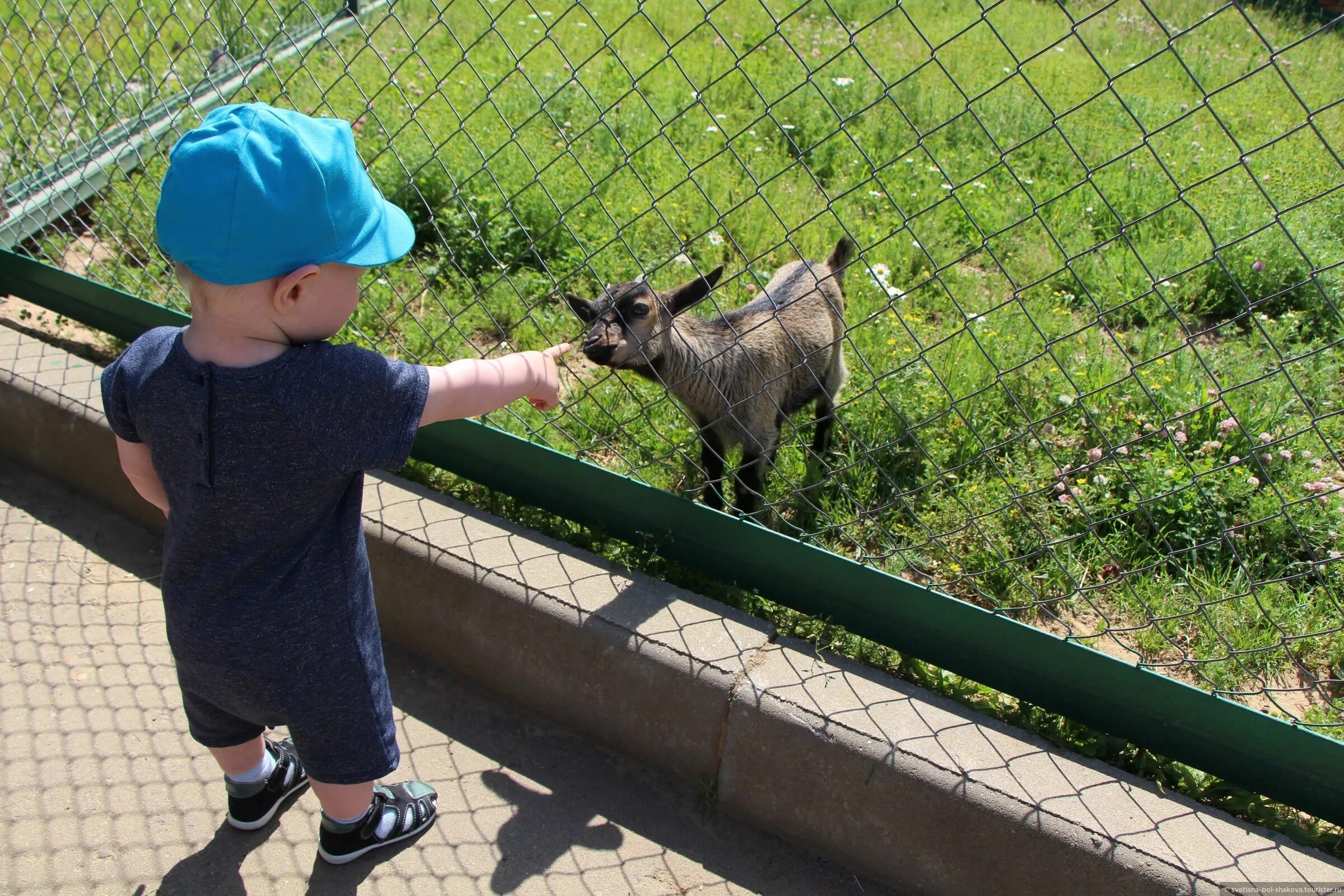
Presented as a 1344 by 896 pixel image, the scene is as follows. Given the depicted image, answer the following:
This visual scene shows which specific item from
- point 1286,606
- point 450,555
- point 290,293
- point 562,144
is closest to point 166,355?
point 290,293

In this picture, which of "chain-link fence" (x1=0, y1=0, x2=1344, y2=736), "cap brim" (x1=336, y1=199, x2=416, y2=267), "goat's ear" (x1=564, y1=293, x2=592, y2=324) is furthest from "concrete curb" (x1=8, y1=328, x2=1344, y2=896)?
"cap brim" (x1=336, y1=199, x2=416, y2=267)

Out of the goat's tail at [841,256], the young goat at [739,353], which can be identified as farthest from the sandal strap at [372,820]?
the goat's tail at [841,256]

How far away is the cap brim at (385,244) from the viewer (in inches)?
68.1

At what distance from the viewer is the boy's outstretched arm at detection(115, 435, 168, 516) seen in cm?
202

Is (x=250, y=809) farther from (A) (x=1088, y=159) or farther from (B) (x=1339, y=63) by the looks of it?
(B) (x=1339, y=63)

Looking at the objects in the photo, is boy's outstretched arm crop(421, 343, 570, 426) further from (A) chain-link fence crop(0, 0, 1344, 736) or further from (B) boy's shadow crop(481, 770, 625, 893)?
(B) boy's shadow crop(481, 770, 625, 893)

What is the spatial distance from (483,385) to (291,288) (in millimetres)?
383

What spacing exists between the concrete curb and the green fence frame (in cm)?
16

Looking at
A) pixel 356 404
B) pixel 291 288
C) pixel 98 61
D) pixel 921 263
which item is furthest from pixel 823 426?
pixel 98 61

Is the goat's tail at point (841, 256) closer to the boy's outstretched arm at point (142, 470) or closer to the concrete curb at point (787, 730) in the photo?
the concrete curb at point (787, 730)

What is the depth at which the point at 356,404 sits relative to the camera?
5.80 feet

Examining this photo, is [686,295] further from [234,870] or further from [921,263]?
[234,870]

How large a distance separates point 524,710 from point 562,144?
3.55 m

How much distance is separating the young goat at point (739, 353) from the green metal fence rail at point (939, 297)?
5.0 inches
